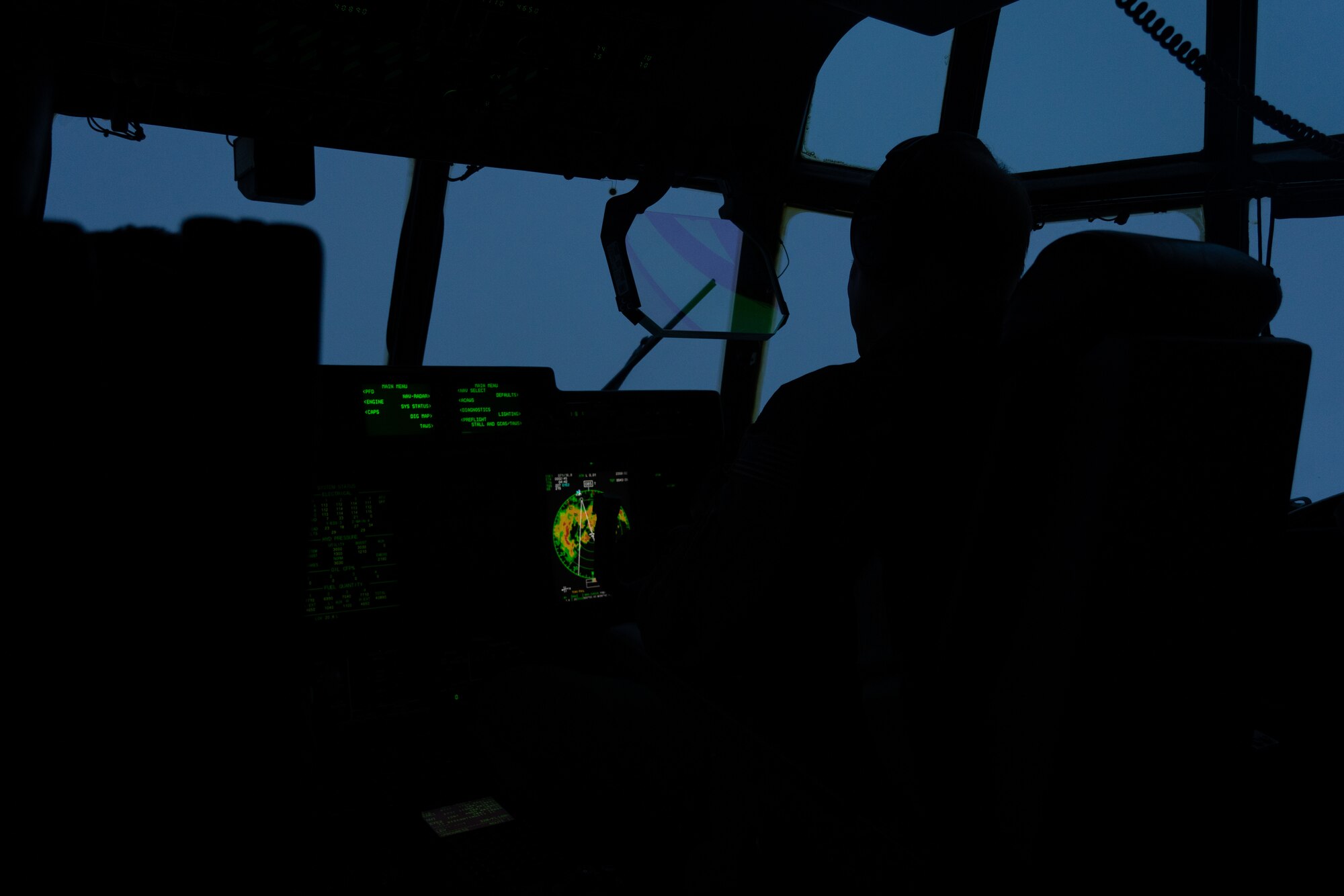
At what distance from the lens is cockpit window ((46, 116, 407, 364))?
1.54m

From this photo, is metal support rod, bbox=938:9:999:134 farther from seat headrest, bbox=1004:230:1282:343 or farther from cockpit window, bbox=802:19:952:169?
seat headrest, bbox=1004:230:1282:343

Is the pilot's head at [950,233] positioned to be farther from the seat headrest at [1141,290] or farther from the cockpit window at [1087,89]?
the cockpit window at [1087,89]

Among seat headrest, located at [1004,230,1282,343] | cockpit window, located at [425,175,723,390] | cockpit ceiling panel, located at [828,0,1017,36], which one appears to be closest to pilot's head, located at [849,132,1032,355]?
seat headrest, located at [1004,230,1282,343]

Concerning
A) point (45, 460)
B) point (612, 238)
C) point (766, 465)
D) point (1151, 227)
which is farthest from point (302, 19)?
point (1151, 227)

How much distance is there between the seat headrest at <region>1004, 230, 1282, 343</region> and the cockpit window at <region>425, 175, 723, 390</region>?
43.5 inches

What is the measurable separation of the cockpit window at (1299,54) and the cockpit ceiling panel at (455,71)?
51.4 inches

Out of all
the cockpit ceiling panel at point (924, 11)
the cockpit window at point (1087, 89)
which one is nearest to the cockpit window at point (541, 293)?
A: the cockpit ceiling panel at point (924, 11)

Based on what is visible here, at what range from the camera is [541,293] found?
2.37m

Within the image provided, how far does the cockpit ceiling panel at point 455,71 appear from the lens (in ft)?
5.19

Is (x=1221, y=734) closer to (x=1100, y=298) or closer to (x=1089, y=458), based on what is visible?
(x=1089, y=458)

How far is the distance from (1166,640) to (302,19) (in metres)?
1.61

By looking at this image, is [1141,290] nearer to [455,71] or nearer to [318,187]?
[455,71]

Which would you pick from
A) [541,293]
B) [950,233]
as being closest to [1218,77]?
[950,233]

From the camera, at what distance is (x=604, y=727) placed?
1096 mm
